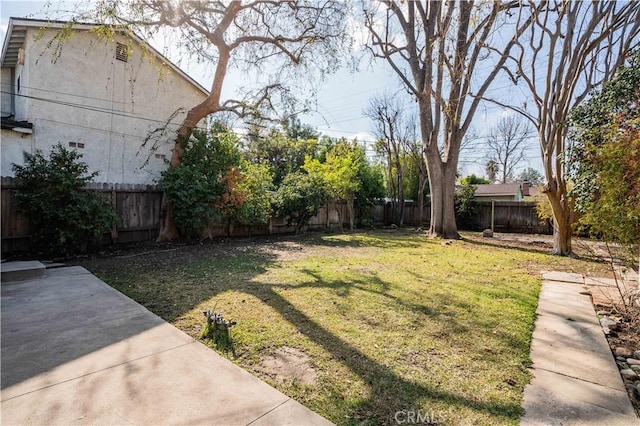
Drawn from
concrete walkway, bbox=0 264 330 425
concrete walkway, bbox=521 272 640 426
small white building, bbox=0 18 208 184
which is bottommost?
concrete walkway, bbox=521 272 640 426

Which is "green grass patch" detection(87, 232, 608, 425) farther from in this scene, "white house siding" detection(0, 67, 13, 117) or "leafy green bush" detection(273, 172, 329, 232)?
"white house siding" detection(0, 67, 13, 117)

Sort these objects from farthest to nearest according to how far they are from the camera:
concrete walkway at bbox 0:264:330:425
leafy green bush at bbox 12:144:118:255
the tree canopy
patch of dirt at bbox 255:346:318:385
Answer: leafy green bush at bbox 12:144:118:255 < the tree canopy < patch of dirt at bbox 255:346:318:385 < concrete walkway at bbox 0:264:330:425

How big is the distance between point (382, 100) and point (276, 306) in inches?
673

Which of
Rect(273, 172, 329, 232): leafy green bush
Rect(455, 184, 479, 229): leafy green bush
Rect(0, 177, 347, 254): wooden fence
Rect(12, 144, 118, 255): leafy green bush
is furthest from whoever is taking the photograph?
Rect(455, 184, 479, 229): leafy green bush

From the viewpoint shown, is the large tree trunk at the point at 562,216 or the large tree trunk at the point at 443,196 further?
the large tree trunk at the point at 443,196

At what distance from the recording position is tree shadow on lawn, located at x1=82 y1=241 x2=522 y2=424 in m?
1.94

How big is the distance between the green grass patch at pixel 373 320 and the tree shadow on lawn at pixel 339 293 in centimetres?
1

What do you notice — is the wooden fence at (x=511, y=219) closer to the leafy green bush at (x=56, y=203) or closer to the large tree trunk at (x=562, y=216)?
the large tree trunk at (x=562, y=216)

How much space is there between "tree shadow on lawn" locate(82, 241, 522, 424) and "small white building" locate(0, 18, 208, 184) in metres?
5.48

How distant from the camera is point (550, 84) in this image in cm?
755

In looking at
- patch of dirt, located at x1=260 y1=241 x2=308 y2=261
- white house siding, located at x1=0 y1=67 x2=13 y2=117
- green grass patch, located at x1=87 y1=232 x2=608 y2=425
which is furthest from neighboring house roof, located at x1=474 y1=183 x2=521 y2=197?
white house siding, located at x1=0 y1=67 x2=13 y2=117

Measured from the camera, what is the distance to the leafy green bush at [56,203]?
18.9 feet

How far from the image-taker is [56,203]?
19.2ft

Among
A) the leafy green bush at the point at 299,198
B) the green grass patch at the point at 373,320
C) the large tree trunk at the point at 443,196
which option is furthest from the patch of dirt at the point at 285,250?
the large tree trunk at the point at 443,196
